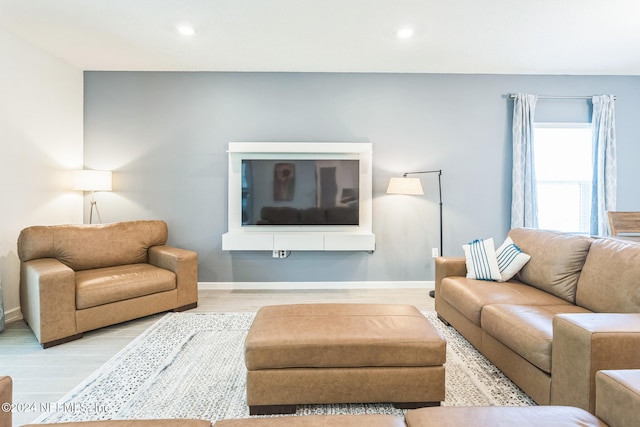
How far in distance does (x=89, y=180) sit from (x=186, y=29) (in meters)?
1.93

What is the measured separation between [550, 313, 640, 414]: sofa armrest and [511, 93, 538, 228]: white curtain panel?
2556mm

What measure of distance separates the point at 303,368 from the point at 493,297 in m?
1.44

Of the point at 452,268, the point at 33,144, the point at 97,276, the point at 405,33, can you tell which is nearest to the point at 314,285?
the point at 452,268

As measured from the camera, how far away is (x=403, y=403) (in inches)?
68.0

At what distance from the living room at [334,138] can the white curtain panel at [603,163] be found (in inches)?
6.1

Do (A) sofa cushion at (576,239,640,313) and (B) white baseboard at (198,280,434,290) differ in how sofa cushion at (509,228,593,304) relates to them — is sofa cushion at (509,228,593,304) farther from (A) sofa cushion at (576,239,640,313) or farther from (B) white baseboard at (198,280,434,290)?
(B) white baseboard at (198,280,434,290)

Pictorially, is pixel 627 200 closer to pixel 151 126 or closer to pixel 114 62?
pixel 151 126

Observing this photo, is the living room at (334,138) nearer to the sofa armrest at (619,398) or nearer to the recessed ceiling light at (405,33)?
the recessed ceiling light at (405,33)

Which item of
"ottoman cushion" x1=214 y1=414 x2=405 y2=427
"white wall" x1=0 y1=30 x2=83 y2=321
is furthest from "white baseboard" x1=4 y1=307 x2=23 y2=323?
"ottoman cushion" x1=214 y1=414 x2=405 y2=427

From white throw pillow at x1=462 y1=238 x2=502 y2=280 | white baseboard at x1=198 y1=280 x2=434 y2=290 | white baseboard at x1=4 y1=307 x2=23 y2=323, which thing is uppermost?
white throw pillow at x1=462 y1=238 x2=502 y2=280

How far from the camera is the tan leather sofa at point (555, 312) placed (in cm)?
142

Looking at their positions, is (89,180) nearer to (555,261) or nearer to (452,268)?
(452,268)

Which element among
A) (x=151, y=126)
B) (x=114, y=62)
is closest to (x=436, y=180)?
(x=151, y=126)

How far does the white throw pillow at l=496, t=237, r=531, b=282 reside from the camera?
2662 mm
